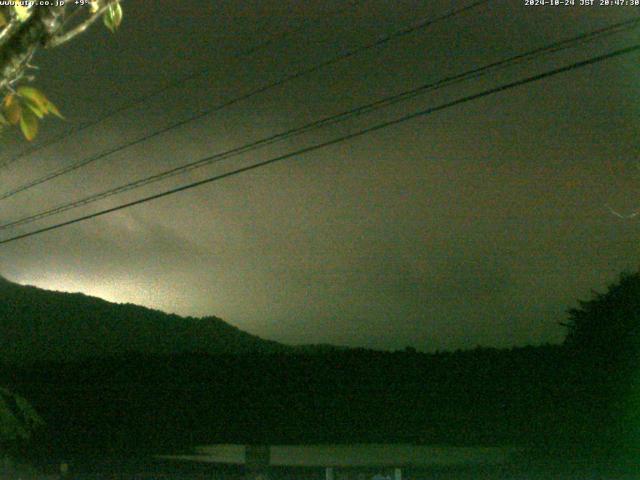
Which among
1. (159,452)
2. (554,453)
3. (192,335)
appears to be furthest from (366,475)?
(192,335)

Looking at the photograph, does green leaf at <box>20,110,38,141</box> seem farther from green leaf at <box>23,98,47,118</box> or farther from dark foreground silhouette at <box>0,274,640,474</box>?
dark foreground silhouette at <box>0,274,640,474</box>

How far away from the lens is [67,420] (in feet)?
88.9

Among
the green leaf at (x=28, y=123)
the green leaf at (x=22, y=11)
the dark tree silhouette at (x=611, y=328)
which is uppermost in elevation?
the dark tree silhouette at (x=611, y=328)

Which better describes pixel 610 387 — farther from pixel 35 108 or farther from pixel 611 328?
pixel 35 108

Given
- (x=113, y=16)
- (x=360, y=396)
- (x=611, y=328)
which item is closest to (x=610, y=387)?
(x=611, y=328)

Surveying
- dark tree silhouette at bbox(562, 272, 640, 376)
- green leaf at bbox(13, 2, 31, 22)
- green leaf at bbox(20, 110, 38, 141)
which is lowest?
green leaf at bbox(20, 110, 38, 141)

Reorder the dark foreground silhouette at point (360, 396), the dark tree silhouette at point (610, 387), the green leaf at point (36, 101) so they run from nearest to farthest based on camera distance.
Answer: the green leaf at point (36, 101) → the dark tree silhouette at point (610, 387) → the dark foreground silhouette at point (360, 396)

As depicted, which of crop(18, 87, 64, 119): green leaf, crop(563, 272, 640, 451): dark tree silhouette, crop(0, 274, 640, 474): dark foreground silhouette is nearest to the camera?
crop(18, 87, 64, 119): green leaf

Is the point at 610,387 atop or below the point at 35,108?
atop

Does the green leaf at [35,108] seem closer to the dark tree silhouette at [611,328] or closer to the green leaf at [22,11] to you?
the green leaf at [22,11]

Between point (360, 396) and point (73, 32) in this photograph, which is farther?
point (360, 396)

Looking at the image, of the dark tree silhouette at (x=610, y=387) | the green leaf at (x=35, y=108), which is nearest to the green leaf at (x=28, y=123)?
the green leaf at (x=35, y=108)

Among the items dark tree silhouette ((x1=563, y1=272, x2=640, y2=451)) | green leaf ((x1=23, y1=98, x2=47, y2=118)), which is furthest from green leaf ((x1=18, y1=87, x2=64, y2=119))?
dark tree silhouette ((x1=563, y1=272, x2=640, y2=451))

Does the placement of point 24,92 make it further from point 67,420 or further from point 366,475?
point 67,420
